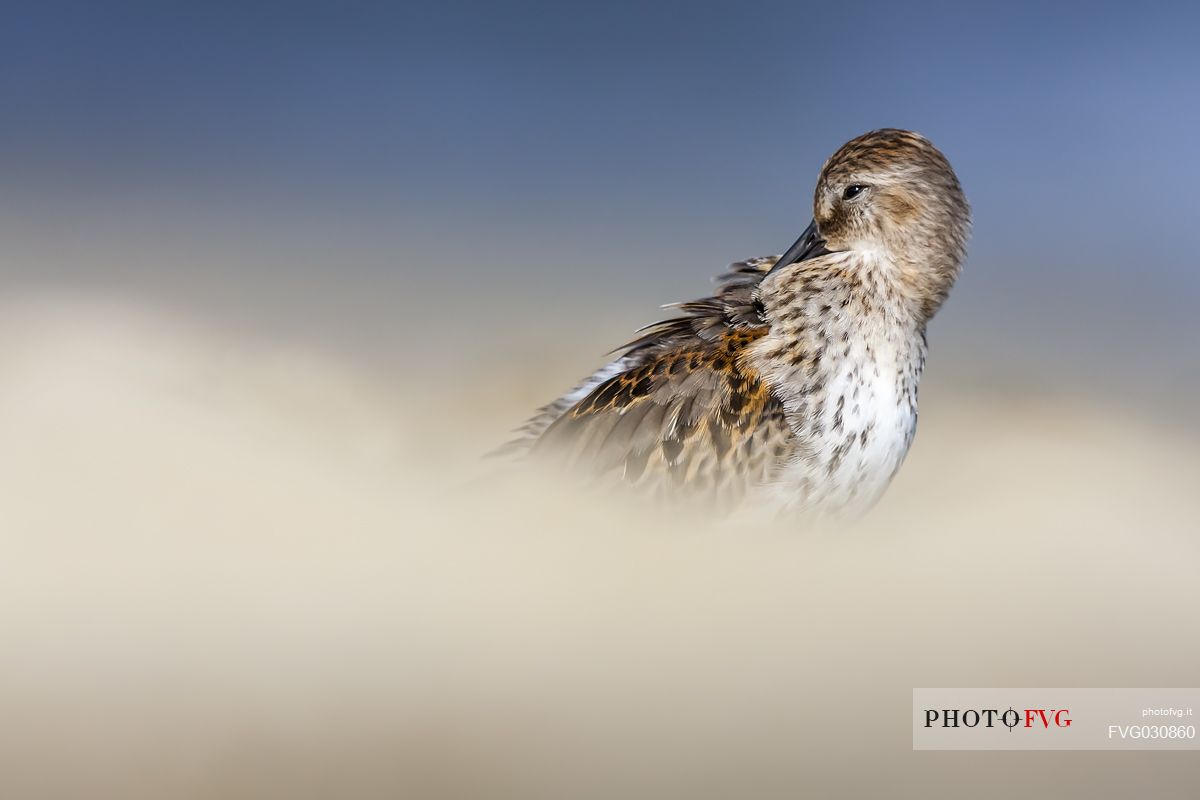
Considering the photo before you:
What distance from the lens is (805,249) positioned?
11.9 feet

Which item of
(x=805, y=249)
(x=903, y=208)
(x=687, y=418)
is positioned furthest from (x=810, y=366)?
(x=903, y=208)

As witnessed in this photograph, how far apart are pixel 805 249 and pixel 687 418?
0.79m

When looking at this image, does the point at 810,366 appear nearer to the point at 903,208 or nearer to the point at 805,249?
the point at 805,249

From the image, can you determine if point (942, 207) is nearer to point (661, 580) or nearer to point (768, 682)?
point (661, 580)

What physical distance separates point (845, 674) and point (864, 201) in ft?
6.16

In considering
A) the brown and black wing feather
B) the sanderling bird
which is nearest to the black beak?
the sanderling bird

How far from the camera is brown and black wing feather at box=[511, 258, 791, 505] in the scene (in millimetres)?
3221

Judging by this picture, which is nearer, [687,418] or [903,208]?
[687,418]

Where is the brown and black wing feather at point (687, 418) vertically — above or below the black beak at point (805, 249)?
below

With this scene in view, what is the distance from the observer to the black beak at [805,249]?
363cm

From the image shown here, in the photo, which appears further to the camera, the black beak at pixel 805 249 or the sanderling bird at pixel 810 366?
the black beak at pixel 805 249

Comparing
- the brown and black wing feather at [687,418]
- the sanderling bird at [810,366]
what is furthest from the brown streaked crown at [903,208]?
the brown and black wing feather at [687,418]

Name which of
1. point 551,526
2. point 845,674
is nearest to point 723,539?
point 551,526

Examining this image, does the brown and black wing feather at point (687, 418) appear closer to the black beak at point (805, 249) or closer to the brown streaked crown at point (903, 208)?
the black beak at point (805, 249)
